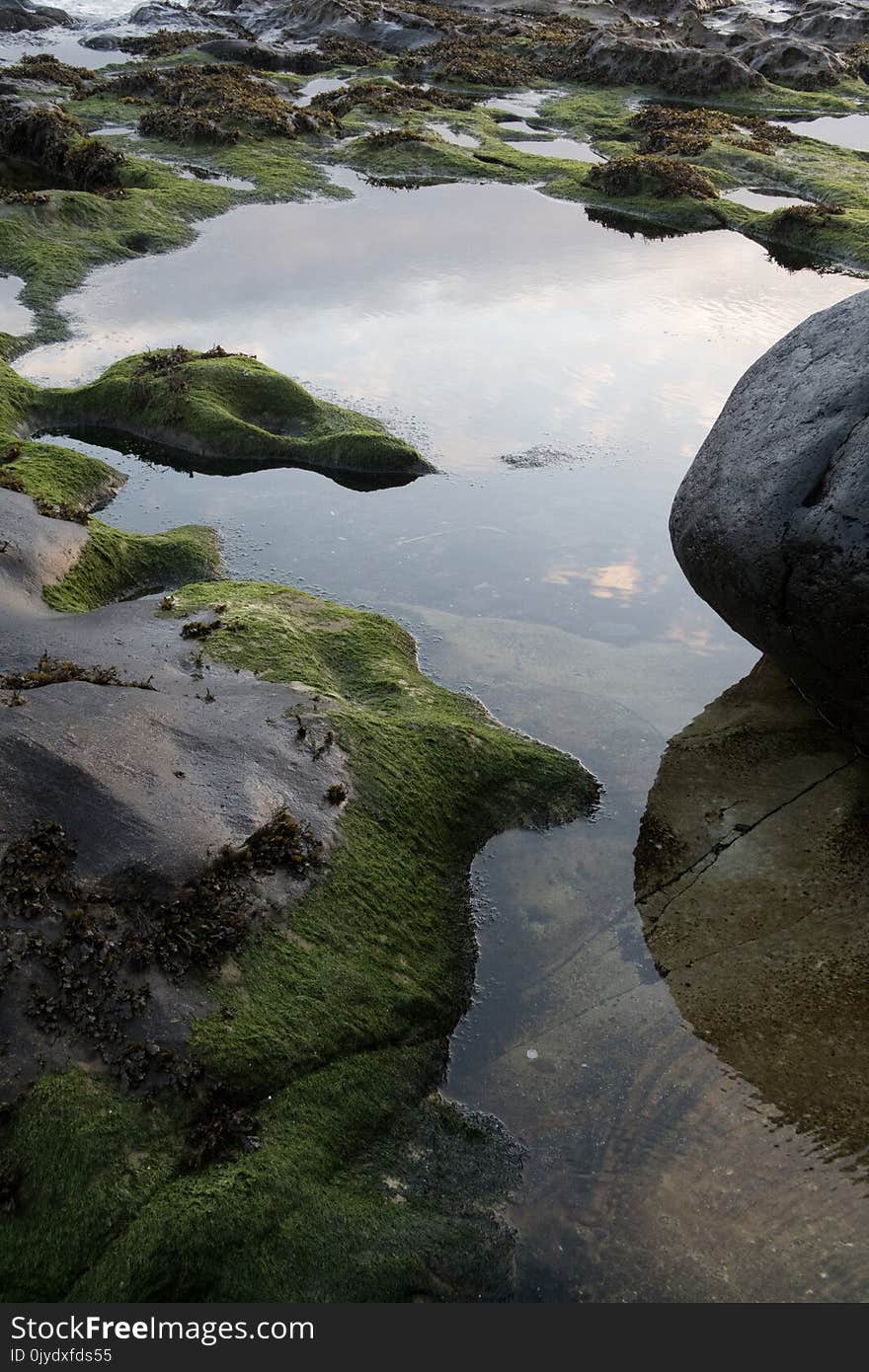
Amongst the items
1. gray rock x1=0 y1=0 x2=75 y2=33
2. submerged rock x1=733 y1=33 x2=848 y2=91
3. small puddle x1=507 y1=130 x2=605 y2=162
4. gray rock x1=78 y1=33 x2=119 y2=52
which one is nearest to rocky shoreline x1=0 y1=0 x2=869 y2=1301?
small puddle x1=507 y1=130 x2=605 y2=162

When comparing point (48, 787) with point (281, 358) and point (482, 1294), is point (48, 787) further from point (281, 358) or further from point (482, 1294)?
point (281, 358)

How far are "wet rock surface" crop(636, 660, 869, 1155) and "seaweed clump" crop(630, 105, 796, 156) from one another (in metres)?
25.6

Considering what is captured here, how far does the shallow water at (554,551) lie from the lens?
20.6 feet

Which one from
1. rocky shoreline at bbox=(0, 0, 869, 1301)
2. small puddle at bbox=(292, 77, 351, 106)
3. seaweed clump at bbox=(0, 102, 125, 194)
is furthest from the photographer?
small puddle at bbox=(292, 77, 351, 106)

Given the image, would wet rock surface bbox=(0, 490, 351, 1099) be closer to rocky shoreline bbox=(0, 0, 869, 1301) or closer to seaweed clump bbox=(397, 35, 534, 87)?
rocky shoreline bbox=(0, 0, 869, 1301)

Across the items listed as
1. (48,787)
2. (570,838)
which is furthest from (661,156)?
(48,787)

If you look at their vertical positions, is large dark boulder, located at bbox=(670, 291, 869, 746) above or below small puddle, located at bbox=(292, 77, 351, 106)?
above

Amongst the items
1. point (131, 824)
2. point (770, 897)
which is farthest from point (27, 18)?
point (770, 897)

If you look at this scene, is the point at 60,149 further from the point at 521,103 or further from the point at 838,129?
the point at 838,129

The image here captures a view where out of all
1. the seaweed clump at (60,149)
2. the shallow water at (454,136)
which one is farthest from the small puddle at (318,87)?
the seaweed clump at (60,149)

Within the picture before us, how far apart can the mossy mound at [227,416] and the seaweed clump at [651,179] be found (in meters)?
15.1

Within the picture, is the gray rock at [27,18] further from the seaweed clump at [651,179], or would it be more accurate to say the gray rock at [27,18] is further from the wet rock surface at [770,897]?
the wet rock surface at [770,897]

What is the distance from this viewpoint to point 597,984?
7.65m

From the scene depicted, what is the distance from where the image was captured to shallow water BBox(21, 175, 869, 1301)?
629 cm
